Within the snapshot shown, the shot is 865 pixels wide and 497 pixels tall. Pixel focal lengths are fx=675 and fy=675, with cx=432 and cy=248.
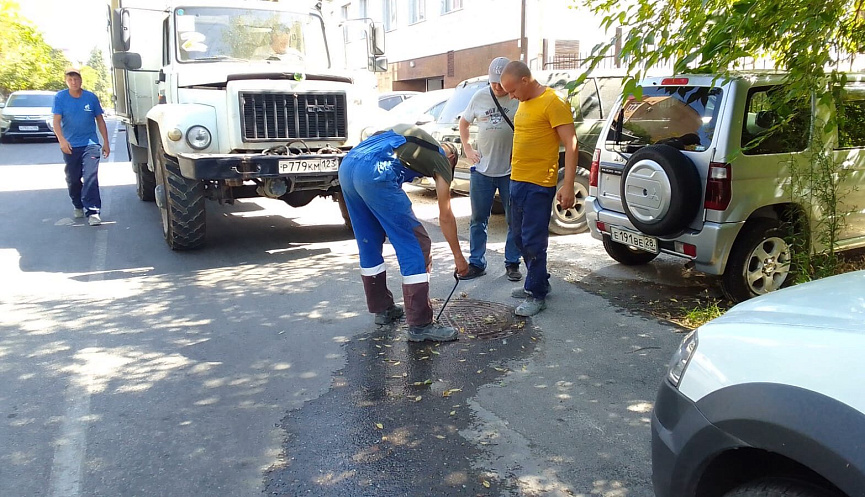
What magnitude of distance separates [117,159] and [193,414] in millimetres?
16092

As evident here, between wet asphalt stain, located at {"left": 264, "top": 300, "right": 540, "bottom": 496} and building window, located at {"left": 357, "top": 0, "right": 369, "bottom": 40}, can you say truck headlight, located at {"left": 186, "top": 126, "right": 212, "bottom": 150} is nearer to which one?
wet asphalt stain, located at {"left": 264, "top": 300, "right": 540, "bottom": 496}

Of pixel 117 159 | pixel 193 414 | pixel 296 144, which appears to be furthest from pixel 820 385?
pixel 117 159

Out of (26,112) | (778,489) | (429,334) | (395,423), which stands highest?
(26,112)

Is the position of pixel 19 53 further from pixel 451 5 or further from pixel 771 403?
pixel 771 403

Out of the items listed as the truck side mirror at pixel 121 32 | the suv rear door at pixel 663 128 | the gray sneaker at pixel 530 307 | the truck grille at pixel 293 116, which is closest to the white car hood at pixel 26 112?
the truck side mirror at pixel 121 32

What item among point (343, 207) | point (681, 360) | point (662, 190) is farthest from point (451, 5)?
point (681, 360)

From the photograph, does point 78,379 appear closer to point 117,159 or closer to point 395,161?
point 395,161

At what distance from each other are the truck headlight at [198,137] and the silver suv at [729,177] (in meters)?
4.17

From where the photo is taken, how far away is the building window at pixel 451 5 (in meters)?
25.0

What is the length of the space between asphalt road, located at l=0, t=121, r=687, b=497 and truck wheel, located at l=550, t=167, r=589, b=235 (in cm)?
130

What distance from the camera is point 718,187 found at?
201 inches

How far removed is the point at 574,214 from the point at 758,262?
321 centimetres

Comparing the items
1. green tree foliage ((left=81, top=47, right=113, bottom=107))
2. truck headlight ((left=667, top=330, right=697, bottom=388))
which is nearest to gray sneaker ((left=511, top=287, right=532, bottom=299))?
truck headlight ((left=667, top=330, right=697, bottom=388))

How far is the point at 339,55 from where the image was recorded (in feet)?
28.6
